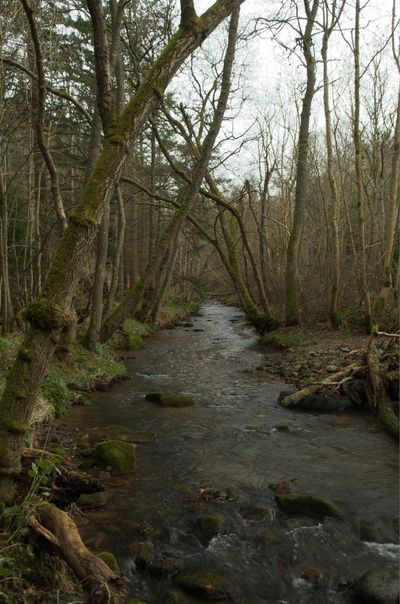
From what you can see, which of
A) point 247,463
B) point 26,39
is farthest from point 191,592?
point 26,39

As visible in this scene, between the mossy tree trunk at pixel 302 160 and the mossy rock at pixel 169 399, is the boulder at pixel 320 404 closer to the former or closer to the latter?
the mossy rock at pixel 169 399

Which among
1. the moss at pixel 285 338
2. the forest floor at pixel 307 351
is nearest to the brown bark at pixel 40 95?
the forest floor at pixel 307 351

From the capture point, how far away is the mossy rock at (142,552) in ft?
14.1

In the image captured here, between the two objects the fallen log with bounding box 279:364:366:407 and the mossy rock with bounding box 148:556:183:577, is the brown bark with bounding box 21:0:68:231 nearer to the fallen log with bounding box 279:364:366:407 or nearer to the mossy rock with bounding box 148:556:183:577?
the fallen log with bounding box 279:364:366:407

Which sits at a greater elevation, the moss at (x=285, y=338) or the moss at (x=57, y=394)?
the moss at (x=285, y=338)

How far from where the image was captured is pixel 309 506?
5.34 meters

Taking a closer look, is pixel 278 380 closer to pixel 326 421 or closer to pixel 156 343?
pixel 326 421

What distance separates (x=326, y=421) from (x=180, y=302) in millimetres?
23503

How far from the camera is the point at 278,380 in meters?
11.5

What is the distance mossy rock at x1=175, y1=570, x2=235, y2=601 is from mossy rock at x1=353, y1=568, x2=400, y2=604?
1127 millimetres

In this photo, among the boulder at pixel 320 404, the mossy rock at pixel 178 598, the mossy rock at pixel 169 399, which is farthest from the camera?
the mossy rock at pixel 169 399

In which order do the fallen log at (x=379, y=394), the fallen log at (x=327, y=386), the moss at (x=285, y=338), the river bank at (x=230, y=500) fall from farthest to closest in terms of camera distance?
the moss at (x=285, y=338), the fallen log at (x=327, y=386), the fallen log at (x=379, y=394), the river bank at (x=230, y=500)

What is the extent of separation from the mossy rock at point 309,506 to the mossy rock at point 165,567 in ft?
5.28

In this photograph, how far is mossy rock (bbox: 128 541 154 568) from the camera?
4.29 m
